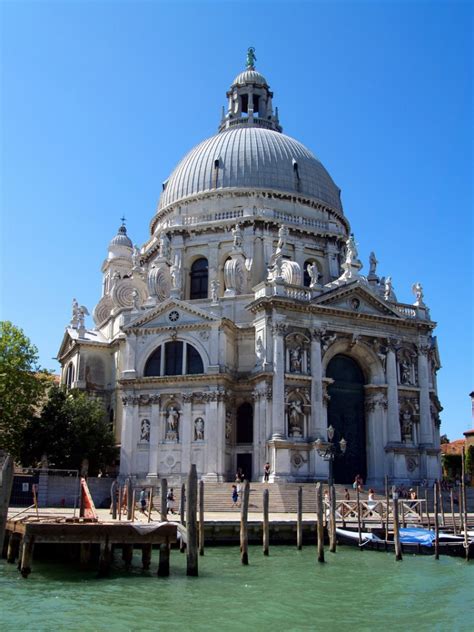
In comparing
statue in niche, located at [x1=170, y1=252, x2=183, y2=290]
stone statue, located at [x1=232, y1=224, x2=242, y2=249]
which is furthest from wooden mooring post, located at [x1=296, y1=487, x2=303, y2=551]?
statue in niche, located at [x1=170, y1=252, x2=183, y2=290]

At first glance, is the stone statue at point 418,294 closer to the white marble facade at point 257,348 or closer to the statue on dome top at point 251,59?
the white marble facade at point 257,348

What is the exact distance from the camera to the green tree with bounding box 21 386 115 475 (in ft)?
114

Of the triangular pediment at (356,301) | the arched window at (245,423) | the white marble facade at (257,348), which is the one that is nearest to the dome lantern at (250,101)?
the white marble facade at (257,348)

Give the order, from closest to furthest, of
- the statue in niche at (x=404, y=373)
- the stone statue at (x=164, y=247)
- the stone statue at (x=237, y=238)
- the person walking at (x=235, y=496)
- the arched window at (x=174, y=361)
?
the person walking at (x=235, y=496) → the arched window at (x=174, y=361) → the statue in niche at (x=404, y=373) → the stone statue at (x=237, y=238) → the stone statue at (x=164, y=247)

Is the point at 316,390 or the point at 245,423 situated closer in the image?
the point at 316,390

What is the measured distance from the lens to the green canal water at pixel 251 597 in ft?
47.1

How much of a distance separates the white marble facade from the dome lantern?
694 centimetres

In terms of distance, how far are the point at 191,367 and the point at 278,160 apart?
15011 mm

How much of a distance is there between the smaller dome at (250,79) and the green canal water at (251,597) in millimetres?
36574

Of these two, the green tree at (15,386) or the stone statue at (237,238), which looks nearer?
the green tree at (15,386)

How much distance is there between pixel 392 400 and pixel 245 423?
715 cm

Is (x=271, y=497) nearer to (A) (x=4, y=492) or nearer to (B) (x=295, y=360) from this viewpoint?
(B) (x=295, y=360)

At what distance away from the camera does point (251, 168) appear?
43.4 meters

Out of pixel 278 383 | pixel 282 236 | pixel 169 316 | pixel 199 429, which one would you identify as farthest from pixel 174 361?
pixel 282 236
